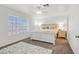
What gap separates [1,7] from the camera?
4484 mm

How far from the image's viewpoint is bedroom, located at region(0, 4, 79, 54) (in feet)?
13.4

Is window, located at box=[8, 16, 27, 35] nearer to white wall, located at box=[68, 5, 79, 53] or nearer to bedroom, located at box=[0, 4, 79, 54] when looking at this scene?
bedroom, located at box=[0, 4, 79, 54]

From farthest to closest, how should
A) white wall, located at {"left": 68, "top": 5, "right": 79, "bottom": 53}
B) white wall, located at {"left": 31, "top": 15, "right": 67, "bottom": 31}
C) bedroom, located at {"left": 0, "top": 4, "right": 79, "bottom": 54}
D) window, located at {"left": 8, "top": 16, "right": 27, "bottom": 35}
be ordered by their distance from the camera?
1. white wall, located at {"left": 31, "top": 15, "right": 67, "bottom": 31}
2. window, located at {"left": 8, "top": 16, "right": 27, "bottom": 35}
3. bedroom, located at {"left": 0, "top": 4, "right": 79, "bottom": 54}
4. white wall, located at {"left": 68, "top": 5, "right": 79, "bottom": 53}

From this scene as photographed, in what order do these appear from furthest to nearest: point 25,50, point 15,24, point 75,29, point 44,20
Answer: point 44,20
point 15,24
point 25,50
point 75,29

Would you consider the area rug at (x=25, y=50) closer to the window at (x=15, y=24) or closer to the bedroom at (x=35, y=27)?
the bedroom at (x=35, y=27)

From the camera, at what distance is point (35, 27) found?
29.0ft

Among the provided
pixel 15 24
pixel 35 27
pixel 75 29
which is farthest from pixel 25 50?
pixel 35 27

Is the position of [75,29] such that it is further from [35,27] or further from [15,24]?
[35,27]

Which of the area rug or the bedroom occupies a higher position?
the bedroom

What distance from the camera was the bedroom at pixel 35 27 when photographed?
4.10 meters

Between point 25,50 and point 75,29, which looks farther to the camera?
point 25,50

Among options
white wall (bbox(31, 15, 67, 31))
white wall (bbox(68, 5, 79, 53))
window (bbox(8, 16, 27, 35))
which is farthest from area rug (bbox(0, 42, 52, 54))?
white wall (bbox(31, 15, 67, 31))
